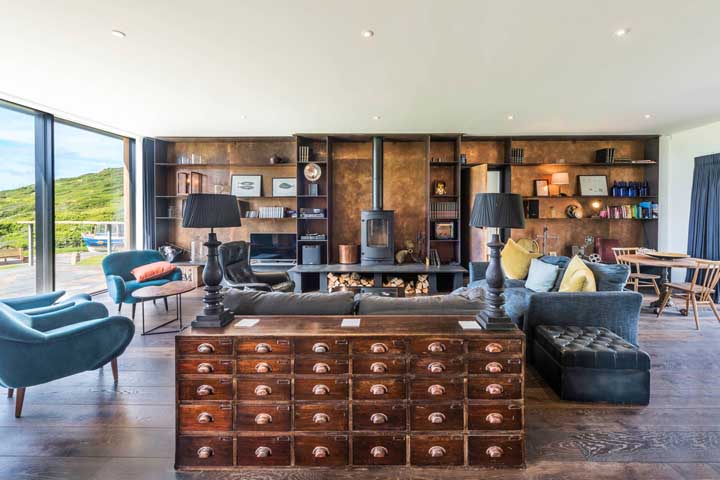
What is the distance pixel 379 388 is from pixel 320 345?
36 cm

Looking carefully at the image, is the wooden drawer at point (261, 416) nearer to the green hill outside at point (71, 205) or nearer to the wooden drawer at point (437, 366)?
the wooden drawer at point (437, 366)

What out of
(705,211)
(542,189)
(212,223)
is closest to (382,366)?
(212,223)

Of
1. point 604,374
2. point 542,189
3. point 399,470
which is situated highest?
point 542,189

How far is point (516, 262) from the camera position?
14.0 feet

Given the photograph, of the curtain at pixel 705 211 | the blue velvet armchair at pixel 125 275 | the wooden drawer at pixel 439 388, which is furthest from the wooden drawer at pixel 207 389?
the curtain at pixel 705 211

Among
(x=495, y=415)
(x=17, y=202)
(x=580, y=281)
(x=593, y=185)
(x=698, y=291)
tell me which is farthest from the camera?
(x=593, y=185)

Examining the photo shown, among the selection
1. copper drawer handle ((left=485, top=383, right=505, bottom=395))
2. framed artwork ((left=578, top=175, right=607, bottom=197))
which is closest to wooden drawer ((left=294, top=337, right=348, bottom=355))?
copper drawer handle ((left=485, top=383, right=505, bottom=395))

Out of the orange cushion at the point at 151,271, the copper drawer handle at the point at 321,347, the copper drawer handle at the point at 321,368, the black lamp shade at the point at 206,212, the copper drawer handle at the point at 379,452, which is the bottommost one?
the copper drawer handle at the point at 379,452

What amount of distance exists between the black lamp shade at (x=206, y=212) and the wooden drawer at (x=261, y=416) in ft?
3.26

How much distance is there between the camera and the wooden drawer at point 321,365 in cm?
174

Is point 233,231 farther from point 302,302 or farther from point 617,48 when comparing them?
point 617,48

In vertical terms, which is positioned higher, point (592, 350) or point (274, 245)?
point (274, 245)

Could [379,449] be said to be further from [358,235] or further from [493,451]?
[358,235]

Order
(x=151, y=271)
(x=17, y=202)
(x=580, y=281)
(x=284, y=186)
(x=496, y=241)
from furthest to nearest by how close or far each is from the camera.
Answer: (x=284, y=186), (x=151, y=271), (x=17, y=202), (x=580, y=281), (x=496, y=241)
